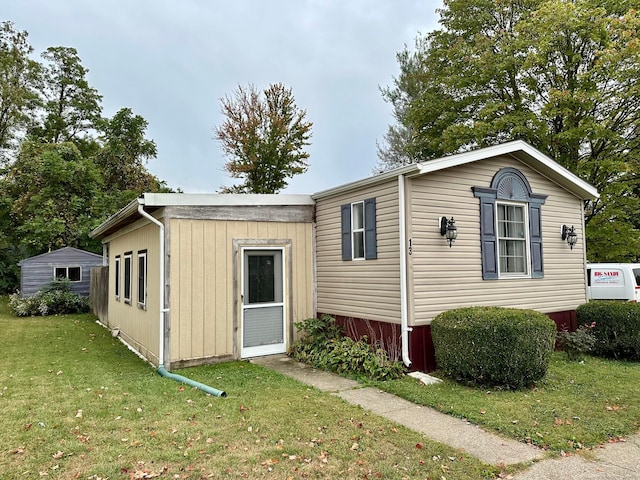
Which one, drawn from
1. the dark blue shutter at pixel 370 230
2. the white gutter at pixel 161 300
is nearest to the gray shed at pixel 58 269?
the white gutter at pixel 161 300

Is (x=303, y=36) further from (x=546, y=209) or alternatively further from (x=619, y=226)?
(x=619, y=226)

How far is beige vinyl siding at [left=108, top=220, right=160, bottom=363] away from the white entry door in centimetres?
143

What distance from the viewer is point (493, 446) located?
378 centimetres

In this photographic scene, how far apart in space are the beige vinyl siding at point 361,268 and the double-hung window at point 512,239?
2235 mm

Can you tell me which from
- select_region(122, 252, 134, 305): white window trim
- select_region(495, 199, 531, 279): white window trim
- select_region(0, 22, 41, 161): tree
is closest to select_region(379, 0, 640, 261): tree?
A: select_region(495, 199, 531, 279): white window trim

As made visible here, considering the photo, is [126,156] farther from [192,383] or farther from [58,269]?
[192,383]

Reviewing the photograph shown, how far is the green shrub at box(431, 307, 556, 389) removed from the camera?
5.37 metres

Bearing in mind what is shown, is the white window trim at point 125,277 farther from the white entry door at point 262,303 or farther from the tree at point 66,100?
the tree at point 66,100

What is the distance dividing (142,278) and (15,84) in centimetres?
2170

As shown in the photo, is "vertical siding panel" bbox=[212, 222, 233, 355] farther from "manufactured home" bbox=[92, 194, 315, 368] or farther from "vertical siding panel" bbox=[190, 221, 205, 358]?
"vertical siding panel" bbox=[190, 221, 205, 358]

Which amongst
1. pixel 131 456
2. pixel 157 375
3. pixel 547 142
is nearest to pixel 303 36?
pixel 547 142

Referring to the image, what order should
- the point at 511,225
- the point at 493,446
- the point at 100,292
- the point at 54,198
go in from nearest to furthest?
the point at 493,446 < the point at 511,225 < the point at 100,292 < the point at 54,198

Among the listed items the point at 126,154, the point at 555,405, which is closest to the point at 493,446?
the point at 555,405

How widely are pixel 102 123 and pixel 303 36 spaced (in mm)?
15557
